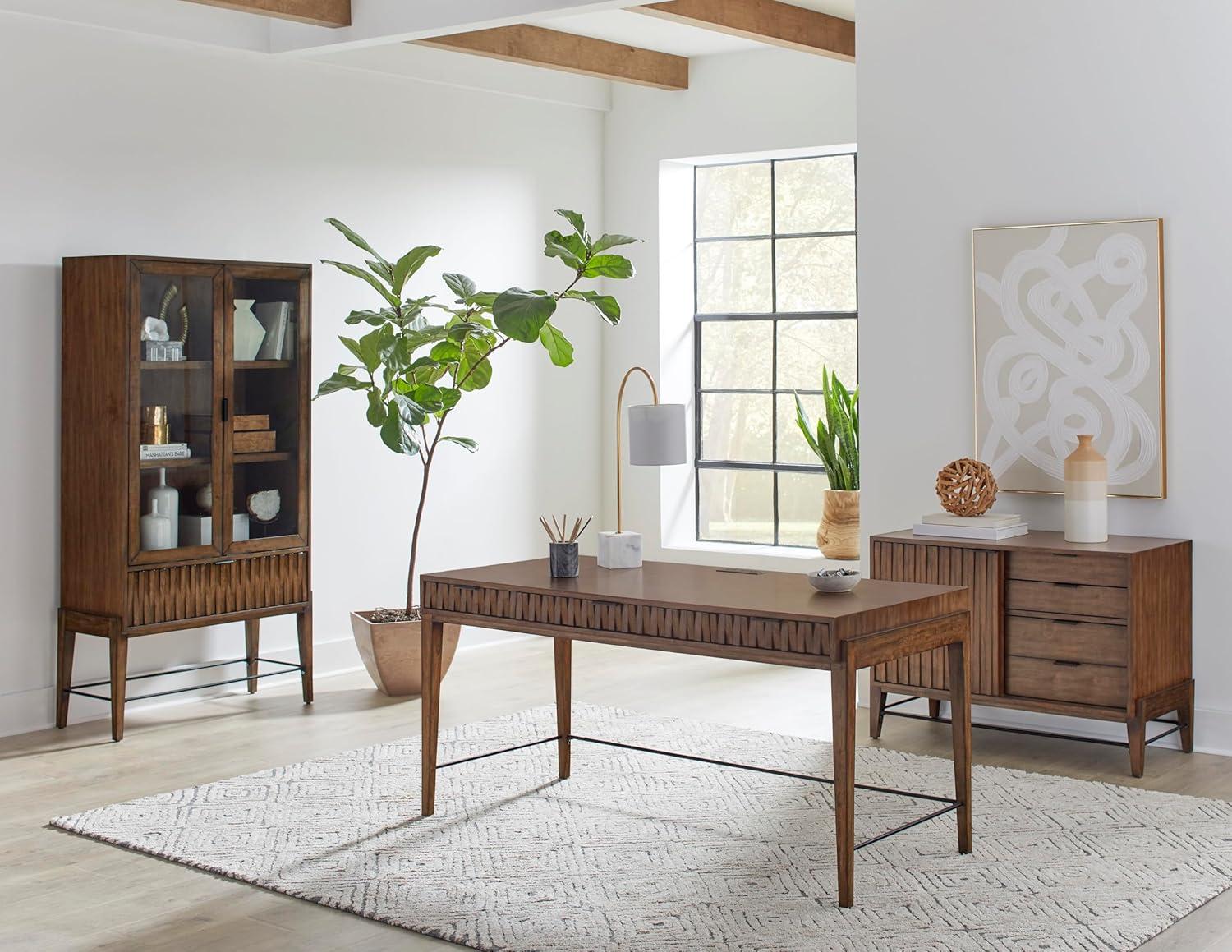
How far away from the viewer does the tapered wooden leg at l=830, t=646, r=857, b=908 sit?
3.69m

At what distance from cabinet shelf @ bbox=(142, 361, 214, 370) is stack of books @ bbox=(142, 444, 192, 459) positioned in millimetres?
298

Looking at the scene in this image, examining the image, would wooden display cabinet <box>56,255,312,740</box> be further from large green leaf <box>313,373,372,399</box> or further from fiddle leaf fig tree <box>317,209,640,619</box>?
fiddle leaf fig tree <box>317,209,640,619</box>

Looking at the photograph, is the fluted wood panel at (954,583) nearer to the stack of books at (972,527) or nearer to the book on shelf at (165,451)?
the stack of books at (972,527)

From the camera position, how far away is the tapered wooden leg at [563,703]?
5004 millimetres

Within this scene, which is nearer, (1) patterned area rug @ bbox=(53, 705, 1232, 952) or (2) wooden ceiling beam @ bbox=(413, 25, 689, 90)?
(1) patterned area rug @ bbox=(53, 705, 1232, 952)

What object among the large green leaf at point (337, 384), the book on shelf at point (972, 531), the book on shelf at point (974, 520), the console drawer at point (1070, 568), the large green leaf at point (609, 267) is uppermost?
the large green leaf at point (609, 267)

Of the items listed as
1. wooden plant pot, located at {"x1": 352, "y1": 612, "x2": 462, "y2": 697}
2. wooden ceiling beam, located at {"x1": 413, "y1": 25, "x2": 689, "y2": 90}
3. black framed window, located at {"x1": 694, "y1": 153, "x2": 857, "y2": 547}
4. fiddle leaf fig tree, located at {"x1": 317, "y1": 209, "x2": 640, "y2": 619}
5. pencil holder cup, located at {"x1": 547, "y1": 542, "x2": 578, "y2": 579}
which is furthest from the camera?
black framed window, located at {"x1": 694, "y1": 153, "x2": 857, "y2": 547}

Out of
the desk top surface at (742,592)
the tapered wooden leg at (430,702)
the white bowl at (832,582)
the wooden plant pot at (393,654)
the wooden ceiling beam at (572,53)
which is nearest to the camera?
the desk top surface at (742,592)

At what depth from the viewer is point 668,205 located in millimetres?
8375

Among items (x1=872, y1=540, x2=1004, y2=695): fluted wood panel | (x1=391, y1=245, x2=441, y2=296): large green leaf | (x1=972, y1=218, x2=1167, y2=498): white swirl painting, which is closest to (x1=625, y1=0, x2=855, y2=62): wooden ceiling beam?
(x1=391, y1=245, x2=441, y2=296): large green leaf

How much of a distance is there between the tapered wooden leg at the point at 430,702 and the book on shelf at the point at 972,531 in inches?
77.9

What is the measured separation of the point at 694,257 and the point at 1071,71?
10.7 ft

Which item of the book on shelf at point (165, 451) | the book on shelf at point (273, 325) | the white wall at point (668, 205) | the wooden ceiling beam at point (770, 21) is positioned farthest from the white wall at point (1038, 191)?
the book on shelf at point (165, 451)

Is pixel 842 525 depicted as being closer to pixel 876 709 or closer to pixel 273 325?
pixel 876 709
